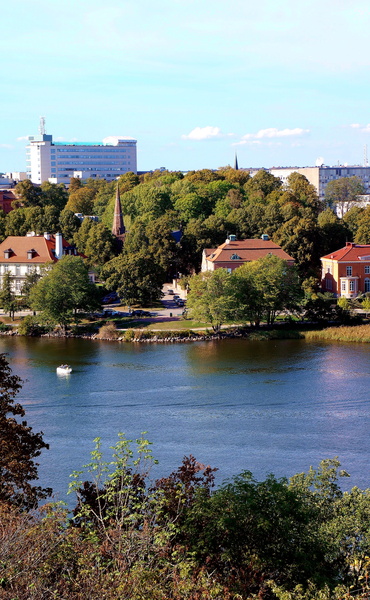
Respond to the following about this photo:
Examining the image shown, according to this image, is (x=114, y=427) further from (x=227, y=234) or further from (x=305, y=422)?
(x=227, y=234)

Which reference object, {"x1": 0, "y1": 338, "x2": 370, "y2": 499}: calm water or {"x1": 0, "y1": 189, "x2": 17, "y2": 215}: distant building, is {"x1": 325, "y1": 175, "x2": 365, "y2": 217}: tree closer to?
{"x1": 0, "y1": 189, "x2": 17, "y2": 215}: distant building

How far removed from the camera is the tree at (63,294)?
34156 mm

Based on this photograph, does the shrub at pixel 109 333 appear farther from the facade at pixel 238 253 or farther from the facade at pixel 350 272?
the facade at pixel 350 272

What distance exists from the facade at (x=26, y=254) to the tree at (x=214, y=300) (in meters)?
9.08

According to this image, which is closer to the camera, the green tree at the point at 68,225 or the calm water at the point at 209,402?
the calm water at the point at 209,402

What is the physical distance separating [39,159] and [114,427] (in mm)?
80936

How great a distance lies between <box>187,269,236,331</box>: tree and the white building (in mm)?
63755

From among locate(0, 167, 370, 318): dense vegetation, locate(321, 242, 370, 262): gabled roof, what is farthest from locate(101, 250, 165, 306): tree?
locate(321, 242, 370, 262): gabled roof

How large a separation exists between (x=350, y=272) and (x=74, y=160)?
211 ft

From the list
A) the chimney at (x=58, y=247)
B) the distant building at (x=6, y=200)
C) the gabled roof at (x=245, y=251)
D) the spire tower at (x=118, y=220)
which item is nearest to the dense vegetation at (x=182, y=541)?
the gabled roof at (x=245, y=251)

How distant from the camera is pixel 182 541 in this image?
1023cm

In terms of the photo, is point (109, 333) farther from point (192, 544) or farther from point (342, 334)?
Answer: point (192, 544)

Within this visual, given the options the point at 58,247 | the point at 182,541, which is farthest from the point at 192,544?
the point at 58,247

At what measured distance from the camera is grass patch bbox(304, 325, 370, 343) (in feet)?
103
